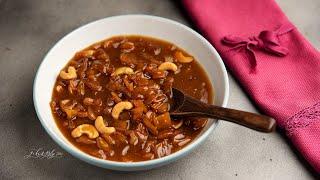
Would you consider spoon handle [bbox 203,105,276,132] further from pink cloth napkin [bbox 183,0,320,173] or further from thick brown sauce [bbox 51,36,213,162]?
pink cloth napkin [bbox 183,0,320,173]

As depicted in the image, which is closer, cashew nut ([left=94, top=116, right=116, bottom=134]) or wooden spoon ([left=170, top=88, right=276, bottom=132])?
wooden spoon ([left=170, top=88, right=276, bottom=132])

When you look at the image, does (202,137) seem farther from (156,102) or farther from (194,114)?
(156,102)

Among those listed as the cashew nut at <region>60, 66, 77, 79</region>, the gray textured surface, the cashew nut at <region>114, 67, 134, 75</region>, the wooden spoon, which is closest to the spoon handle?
the wooden spoon

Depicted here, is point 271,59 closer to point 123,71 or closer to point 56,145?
point 123,71

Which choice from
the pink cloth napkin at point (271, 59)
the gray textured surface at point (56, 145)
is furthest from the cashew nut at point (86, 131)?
the pink cloth napkin at point (271, 59)

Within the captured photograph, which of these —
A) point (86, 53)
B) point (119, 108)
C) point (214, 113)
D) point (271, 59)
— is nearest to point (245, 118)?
point (214, 113)

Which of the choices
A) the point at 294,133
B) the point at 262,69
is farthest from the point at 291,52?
the point at 294,133
